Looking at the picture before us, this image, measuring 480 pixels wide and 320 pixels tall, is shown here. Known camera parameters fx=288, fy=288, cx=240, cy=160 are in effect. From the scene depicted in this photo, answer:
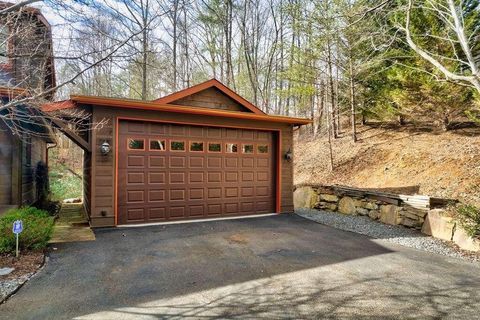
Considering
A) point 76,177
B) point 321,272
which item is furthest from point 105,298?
point 76,177

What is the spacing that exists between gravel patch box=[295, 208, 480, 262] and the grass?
11630mm

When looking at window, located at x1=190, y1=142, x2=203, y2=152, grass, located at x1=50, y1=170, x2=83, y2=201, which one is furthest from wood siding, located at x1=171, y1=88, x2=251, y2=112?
grass, located at x1=50, y1=170, x2=83, y2=201

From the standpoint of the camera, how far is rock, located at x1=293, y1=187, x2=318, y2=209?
9.34m

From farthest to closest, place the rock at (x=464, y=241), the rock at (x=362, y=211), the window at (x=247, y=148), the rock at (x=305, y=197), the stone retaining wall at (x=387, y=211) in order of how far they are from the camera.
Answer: the rock at (x=305, y=197), the window at (x=247, y=148), the rock at (x=362, y=211), the stone retaining wall at (x=387, y=211), the rock at (x=464, y=241)

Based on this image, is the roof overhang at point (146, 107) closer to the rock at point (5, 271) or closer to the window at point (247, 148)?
the window at point (247, 148)

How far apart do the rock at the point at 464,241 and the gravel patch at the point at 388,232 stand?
0.15 meters

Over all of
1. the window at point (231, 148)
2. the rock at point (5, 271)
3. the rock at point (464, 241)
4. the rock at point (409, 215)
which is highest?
the window at point (231, 148)

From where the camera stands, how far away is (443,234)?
18.6 ft

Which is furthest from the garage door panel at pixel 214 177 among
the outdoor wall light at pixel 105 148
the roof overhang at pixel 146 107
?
the outdoor wall light at pixel 105 148

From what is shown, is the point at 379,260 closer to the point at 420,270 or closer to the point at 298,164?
the point at 420,270

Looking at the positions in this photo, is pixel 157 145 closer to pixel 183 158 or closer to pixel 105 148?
pixel 183 158

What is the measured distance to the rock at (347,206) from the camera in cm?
803

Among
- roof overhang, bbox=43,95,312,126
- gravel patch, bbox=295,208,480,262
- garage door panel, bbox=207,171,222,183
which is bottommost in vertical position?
gravel patch, bbox=295,208,480,262

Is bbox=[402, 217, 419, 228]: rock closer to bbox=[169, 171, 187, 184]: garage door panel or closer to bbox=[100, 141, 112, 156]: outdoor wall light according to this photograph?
bbox=[169, 171, 187, 184]: garage door panel
